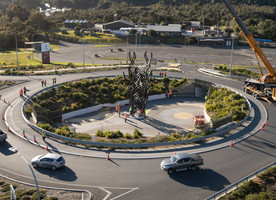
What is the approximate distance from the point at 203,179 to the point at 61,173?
41.6ft

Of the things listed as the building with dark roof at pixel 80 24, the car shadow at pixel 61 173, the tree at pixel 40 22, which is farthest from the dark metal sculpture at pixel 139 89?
the building with dark roof at pixel 80 24

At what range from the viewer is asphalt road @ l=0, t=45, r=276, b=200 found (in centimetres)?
2522

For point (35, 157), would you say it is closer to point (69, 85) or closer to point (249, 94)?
point (69, 85)

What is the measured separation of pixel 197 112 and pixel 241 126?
38.0 feet

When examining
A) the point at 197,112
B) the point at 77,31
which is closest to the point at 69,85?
the point at 197,112

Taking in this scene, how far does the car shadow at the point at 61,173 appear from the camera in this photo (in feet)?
89.0

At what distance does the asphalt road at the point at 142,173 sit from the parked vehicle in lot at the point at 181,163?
528mm

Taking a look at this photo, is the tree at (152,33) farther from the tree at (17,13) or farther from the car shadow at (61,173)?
the car shadow at (61,173)

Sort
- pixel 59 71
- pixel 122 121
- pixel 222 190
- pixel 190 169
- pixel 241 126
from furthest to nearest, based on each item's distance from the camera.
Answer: pixel 59 71, pixel 122 121, pixel 241 126, pixel 190 169, pixel 222 190

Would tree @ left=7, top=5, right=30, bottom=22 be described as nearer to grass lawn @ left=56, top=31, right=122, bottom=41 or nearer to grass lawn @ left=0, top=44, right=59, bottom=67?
grass lawn @ left=56, top=31, right=122, bottom=41

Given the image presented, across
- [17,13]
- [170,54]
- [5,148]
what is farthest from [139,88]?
[17,13]

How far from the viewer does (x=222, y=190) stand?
24.3 metres

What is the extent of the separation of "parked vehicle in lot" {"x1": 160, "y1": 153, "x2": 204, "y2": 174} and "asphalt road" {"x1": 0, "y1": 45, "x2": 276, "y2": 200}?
20.8 inches

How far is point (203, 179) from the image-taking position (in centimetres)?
2706
